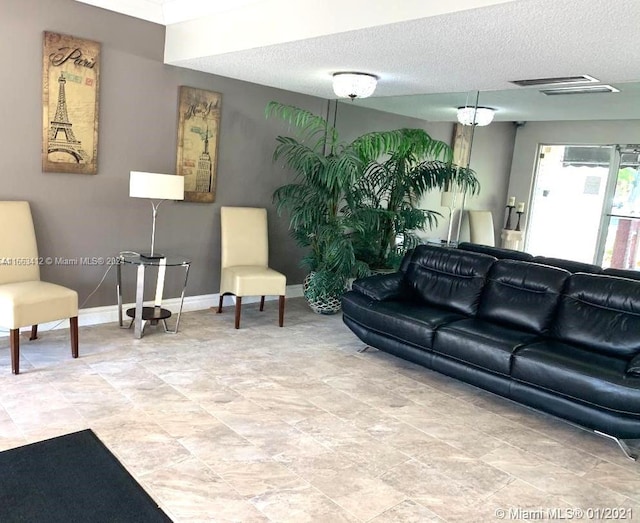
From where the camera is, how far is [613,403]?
2809 mm

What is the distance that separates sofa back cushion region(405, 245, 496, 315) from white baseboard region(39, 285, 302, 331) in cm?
182

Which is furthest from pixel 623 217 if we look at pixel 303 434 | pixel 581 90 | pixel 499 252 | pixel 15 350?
pixel 15 350

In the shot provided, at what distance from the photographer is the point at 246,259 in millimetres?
5016

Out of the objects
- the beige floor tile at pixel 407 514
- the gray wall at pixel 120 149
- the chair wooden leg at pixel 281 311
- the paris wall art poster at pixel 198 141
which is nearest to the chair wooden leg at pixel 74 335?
the gray wall at pixel 120 149

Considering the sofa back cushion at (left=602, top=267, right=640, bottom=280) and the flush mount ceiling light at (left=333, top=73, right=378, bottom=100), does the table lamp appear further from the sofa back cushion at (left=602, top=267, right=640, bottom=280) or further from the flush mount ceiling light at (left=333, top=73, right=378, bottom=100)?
the sofa back cushion at (left=602, top=267, right=640, bottom=280)

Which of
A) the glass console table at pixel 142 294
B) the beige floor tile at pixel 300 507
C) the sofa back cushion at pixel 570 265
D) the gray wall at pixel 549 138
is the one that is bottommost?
the beige floor tile at pixel 300 507

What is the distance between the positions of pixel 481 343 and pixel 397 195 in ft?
7.25

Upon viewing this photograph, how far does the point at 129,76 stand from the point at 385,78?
2115 millimetres

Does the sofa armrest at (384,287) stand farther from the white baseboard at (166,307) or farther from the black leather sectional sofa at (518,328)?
the white baseboard at (166,307)

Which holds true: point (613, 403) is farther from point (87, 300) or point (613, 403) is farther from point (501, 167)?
point (87, 300)

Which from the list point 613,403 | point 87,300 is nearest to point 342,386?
point 613,403

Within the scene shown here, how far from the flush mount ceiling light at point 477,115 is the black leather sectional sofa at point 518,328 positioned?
4.86 ft

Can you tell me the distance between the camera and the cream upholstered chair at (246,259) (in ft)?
15.1

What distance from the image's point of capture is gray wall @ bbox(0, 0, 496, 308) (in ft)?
12.3
